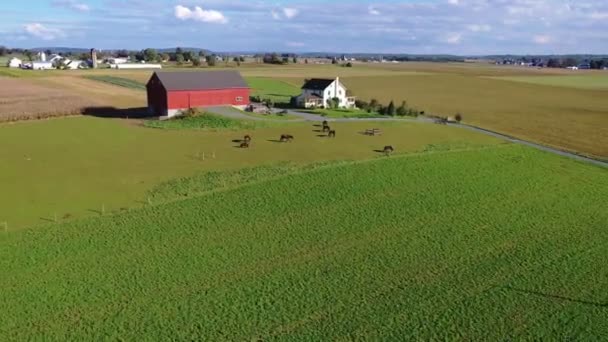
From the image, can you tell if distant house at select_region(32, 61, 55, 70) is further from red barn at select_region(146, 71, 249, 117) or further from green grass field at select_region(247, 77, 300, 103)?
red barn at select_region(146, 71, 249, 117)

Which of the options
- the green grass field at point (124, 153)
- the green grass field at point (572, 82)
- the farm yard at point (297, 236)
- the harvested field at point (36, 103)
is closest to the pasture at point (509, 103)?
the green grass field at point (572, 82)

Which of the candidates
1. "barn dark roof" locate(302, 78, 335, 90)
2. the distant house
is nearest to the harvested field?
"barn dark roof" locate(302, 78, 335, 90)

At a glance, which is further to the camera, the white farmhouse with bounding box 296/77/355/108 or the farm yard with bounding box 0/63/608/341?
the white farmhouse with bounding box 296/77/355/108

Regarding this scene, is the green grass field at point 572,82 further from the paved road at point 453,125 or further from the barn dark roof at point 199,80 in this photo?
the barn dark roof at point 199,80

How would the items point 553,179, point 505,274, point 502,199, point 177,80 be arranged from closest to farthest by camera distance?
point 505,274, point 502,199, point 553,179, point 177,80

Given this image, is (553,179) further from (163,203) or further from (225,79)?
(225,79)

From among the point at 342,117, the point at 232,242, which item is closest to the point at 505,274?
the point at 232,242

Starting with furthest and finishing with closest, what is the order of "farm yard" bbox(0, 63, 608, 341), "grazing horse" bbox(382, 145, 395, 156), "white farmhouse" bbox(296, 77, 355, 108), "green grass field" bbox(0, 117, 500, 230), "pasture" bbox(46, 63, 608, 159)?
1. "white farmhouse" bbox(296, 77, 355, 108)
2. "pasture" bbox(46, 63, 608, 159)
3. "grazing horse" bbox(382, 145, 395, 156)
4. "green grass field" bbox(0, 117, 500, 230)
5. "farm yard" bbox(0, 63, 608, 341)
